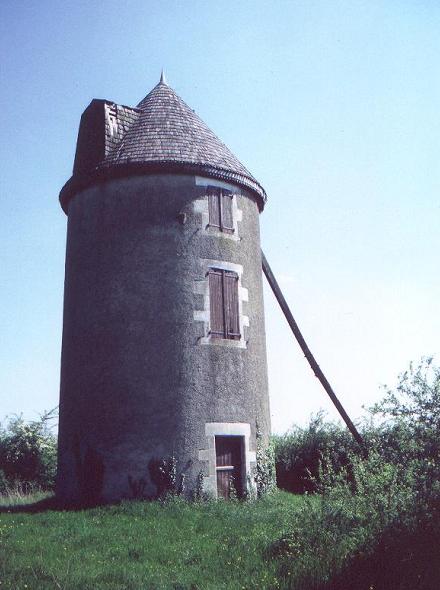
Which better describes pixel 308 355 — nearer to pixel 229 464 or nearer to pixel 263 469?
pixel 263 469

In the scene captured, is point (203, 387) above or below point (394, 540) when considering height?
above

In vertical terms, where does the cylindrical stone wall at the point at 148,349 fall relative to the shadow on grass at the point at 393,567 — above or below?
above

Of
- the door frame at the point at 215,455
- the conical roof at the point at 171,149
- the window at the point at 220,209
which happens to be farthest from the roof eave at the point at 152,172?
the door frame at the point at 215,455

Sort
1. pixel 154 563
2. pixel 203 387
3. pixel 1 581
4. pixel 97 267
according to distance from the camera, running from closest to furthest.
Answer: pixel 1 581, pixel 154 563, pixel 203 387, pixel 97 267

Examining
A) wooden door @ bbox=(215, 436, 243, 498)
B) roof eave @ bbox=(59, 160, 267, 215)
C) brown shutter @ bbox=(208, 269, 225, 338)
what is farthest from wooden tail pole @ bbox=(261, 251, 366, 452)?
wooden door @ bbox=(215, 436, 243, 498)

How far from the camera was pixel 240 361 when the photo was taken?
13.9 m

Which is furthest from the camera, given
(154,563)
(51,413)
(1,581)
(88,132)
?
(51,413)

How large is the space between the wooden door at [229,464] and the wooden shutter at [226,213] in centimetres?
505

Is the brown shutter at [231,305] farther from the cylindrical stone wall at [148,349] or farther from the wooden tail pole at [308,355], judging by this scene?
the wooden tail pole at [308,355]

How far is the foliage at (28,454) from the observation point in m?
20.1

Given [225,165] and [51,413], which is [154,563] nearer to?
[225,165]

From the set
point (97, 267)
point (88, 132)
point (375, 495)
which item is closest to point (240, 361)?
point (97, 267)

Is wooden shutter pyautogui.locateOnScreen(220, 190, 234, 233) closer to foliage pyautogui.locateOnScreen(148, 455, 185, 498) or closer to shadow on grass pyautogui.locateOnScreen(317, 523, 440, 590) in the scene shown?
foliage pyautogui.locateOnScreen(148, 455, 185, 498)

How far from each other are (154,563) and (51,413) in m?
15.0
